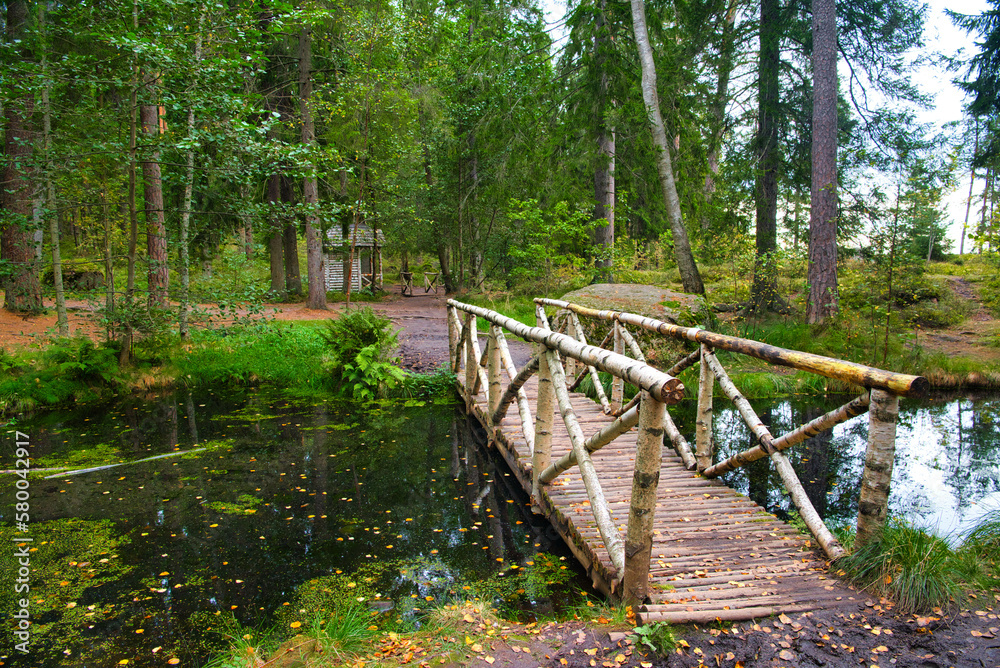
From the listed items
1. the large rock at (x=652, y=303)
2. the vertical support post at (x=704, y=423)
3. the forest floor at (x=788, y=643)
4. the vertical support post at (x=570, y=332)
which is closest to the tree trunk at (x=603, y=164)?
the large rock at (x=652, y=303)

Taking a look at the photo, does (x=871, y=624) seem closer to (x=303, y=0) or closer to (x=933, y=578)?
(x=933, y=578)

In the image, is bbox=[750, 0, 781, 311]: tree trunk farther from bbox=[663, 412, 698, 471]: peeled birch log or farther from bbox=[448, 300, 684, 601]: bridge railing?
bbox=[448, 300, 684, 601]: bridge railing

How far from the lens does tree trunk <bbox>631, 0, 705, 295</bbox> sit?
11070mm

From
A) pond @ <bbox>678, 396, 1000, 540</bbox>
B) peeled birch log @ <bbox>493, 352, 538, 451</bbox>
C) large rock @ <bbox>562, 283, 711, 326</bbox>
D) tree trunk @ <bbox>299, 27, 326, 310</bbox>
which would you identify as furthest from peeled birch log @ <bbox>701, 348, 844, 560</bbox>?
tree trunk @ <bbox>299, 27, 326, 310</bbox>

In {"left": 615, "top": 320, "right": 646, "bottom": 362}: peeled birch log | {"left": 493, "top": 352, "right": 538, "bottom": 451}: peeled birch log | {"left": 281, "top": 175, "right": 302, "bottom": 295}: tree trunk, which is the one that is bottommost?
{"left": 493, "top": 352, "right": 538, "bottom": 451}: peeled birch log

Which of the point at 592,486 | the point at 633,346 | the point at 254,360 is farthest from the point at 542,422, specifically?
the point at 254,360

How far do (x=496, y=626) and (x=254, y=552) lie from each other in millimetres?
2166

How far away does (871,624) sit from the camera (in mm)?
2432

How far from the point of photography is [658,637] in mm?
2391

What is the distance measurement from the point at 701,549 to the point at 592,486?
0.69m

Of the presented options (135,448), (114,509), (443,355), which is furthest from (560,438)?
(443,355)

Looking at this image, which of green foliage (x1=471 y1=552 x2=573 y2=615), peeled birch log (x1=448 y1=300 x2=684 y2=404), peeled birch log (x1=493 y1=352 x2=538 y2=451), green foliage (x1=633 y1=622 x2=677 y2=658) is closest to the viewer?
green foliage (x1=633 y1=622 x2=677 y2=658)

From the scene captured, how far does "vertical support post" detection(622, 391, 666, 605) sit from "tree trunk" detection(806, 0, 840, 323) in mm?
9073

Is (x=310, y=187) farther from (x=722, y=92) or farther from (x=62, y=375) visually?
(x=722, y=92)
